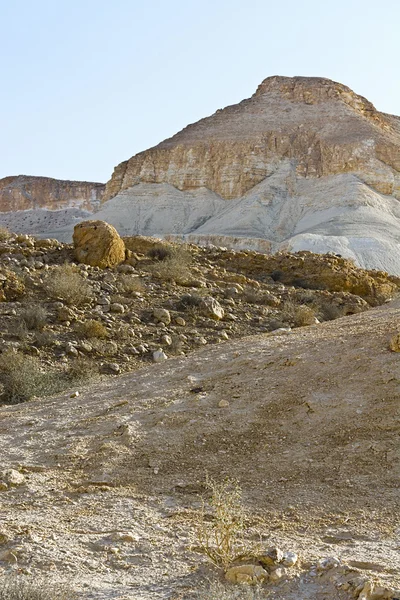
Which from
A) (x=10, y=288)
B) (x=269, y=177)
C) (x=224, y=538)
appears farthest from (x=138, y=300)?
(x=269, y=177)

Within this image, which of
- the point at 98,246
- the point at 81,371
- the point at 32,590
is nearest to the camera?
the point at 32,590

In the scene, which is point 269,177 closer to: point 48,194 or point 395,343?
point 48,194

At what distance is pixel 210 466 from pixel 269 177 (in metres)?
43.3

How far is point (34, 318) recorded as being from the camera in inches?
394

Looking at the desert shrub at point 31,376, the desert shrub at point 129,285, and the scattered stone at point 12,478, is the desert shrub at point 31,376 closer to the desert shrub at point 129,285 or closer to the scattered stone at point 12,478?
the desert shrub at point 129,285

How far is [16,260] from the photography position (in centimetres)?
1241

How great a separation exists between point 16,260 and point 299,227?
29448 millimetres

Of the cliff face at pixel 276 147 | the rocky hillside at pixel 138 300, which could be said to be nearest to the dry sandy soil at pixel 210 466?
the rocky hillside at pixel 138 300

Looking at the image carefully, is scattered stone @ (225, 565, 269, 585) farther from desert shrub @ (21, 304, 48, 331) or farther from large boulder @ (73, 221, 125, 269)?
large boulder @ (73, 221, 125, 269)

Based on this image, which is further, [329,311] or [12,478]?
[329,311]

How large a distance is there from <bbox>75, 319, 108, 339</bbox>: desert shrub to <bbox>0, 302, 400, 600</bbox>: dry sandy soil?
9.04 ft

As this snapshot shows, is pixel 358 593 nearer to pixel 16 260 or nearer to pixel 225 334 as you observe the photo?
pixel 225 334

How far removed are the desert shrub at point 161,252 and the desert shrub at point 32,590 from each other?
37.4 feet

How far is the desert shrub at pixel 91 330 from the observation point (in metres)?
9.89
